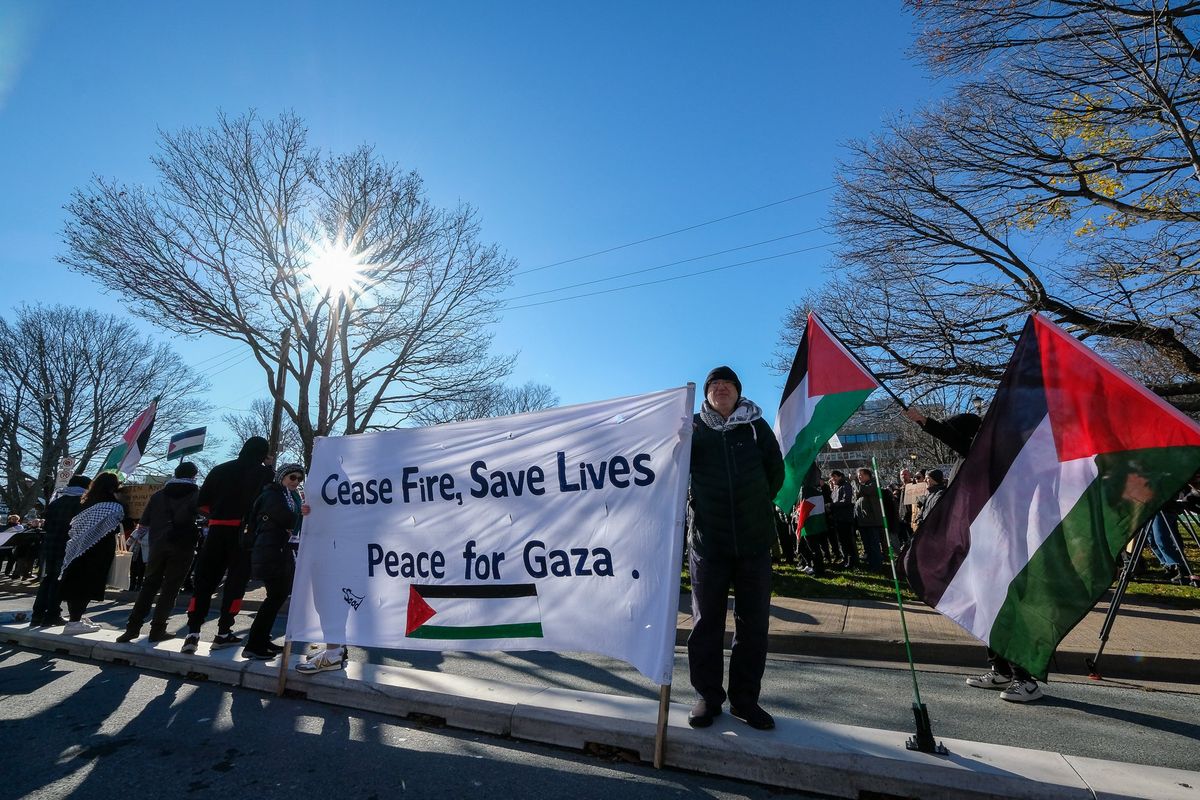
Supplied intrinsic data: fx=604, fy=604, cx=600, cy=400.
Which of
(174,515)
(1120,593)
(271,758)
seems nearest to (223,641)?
(174,515)

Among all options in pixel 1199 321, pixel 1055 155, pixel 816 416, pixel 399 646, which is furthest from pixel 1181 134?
pixel 399 646

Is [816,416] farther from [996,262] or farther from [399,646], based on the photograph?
[996,262]

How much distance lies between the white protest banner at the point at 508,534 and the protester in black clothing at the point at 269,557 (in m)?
A: 0.59

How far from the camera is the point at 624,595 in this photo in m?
3.21

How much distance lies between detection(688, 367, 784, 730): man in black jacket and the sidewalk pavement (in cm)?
294

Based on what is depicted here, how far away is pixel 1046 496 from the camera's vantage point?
9.29 feet

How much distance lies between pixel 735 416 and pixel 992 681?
301 centimetres

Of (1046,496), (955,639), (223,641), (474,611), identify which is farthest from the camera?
(955,639)

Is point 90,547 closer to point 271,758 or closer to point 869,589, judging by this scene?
point 271,758

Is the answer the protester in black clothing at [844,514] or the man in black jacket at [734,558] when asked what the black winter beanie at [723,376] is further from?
the protester in black clothing at [844,514]

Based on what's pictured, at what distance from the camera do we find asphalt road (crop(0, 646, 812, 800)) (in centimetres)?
281

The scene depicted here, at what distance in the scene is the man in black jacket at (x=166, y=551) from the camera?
5.70 metres

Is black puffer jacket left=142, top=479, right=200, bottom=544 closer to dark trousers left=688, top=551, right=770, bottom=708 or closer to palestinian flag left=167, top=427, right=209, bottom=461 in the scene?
dark trousers left=688, top=551, right=770, bottom=708

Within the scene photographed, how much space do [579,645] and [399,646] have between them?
135cm
